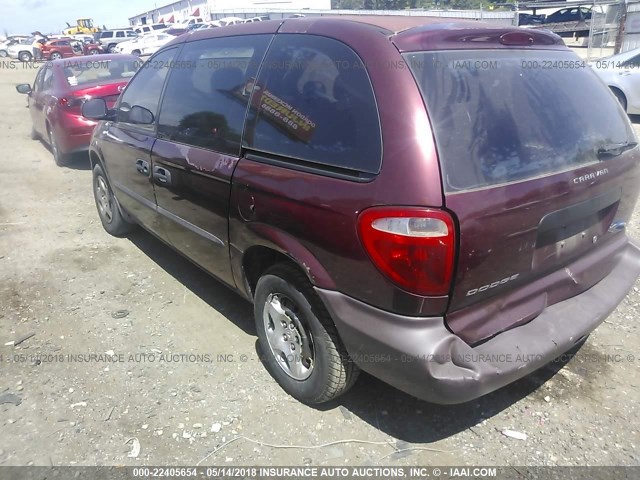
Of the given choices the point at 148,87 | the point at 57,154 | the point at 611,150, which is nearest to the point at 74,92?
the point at 57,154

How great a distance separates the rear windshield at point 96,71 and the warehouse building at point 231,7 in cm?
4645

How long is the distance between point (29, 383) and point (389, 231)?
2.42m

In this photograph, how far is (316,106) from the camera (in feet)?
7.84

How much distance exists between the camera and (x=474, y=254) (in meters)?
2.04

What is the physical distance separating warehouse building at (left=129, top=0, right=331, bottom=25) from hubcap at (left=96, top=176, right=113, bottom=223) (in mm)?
50095

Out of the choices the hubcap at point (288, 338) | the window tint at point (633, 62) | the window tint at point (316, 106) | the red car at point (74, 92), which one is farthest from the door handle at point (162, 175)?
the window tint at point (633, 62)

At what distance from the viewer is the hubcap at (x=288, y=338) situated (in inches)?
105

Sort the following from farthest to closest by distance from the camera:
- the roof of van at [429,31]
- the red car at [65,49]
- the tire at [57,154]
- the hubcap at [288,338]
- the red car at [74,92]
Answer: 1. the red car at [65,49]
2. the tire at [57,154]
3. the red car at [74,92]
4. the hubcap at [288,338]
5. the roof of van at [429,31]

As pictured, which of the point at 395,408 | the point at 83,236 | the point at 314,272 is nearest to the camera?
the point at 314,272

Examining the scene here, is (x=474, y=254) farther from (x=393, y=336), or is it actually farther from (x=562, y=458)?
(x=562, y=458)

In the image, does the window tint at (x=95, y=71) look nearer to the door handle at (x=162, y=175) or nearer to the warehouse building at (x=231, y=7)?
the door handle at (x=162, y=175)

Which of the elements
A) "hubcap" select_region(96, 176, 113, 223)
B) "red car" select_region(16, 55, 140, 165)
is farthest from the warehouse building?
"hubcap" select_region(96, 176, 113, 223)

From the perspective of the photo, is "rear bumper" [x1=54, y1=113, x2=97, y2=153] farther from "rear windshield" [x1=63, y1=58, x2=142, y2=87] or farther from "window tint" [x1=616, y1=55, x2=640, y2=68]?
"window tint" [x1=616, y1=55, x2=640, y2=68]

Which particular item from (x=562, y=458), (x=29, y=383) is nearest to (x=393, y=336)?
(x=562, y=458)
